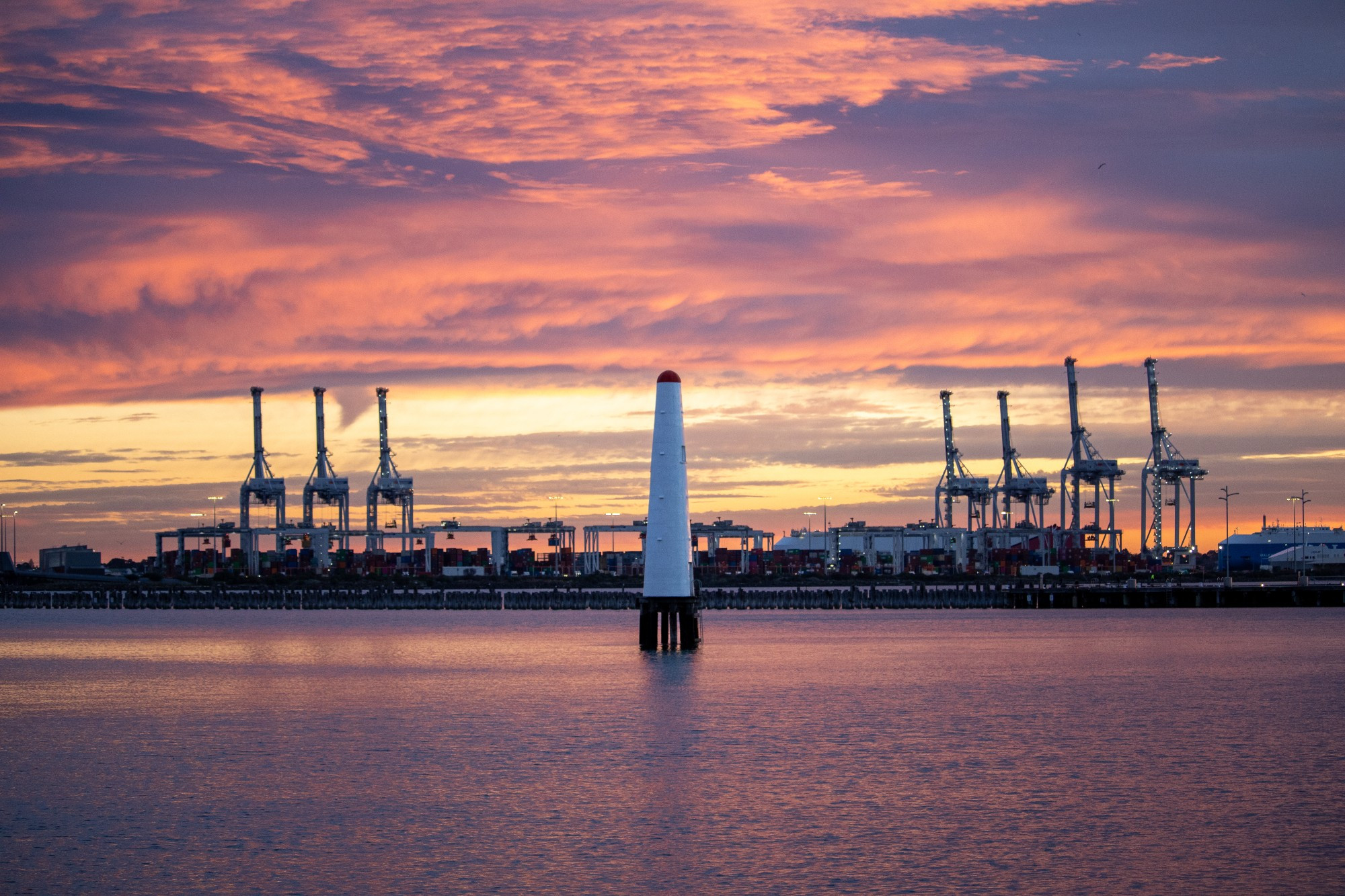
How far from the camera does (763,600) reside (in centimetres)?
13075

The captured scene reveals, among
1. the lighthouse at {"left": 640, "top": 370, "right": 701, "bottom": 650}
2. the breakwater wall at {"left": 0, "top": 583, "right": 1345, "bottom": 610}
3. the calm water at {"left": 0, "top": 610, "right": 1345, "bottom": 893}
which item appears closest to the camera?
the calm water at {"left": 0, "top": 610, "right": 1345, "bottom": 893}

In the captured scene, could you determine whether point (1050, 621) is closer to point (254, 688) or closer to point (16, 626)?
point (254, 688)

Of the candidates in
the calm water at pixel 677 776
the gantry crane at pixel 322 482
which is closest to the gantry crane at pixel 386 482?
the gantry crane at pixel 322 482

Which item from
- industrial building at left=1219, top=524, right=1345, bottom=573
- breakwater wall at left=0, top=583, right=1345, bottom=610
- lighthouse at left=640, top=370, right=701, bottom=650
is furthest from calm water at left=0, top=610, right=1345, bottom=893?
industrial building at left=1219, top=524, right=1345, bottom=573

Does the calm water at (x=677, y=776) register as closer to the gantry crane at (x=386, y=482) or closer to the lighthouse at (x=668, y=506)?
the lighthouse at (x=668, y=506)

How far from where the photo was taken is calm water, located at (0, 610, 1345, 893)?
19.9 meters

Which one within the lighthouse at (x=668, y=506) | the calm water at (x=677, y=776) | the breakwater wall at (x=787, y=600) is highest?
the lighthouse at (x=668, y=506)

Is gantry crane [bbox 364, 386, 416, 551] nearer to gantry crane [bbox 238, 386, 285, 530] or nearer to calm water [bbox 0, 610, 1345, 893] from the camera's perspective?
gantry crane [bbox 238, 386, 285, 530]

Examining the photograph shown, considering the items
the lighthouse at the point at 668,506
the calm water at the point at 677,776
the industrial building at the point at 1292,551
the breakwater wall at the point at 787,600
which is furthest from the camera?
the industrial building at the point at 1292,551

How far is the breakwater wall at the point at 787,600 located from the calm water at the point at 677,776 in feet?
193

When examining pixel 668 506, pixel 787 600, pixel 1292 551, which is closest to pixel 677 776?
pixel 668 506

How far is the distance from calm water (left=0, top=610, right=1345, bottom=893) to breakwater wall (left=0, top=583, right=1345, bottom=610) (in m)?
58.9

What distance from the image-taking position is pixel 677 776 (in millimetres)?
27969

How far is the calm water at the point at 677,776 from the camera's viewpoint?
19.9 metres
